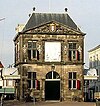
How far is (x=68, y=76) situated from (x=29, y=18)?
10.4 meters

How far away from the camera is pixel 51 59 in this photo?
60.2 metres

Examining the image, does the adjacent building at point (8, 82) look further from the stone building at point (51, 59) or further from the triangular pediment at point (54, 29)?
the triangular pediment at point (54, 29)

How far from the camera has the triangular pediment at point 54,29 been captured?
59781 mm

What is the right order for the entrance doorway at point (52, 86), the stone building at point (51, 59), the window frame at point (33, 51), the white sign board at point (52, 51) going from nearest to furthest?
1. the stone building at point (51, 59)
2. the window frame at point (33, 51)
3. the white sign board at point (52, 51)
4. the entrance doorway at point (52, 86)

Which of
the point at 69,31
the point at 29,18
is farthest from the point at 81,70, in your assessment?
the point at 29,18

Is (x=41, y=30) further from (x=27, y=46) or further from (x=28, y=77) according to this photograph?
(x=28, y=77)

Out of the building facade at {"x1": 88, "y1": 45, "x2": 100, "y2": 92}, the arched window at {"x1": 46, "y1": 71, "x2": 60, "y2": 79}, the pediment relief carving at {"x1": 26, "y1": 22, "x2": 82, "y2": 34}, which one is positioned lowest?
the arched window at {"x1": 46, "y1": 71, "x2": 60, "y2": 79}

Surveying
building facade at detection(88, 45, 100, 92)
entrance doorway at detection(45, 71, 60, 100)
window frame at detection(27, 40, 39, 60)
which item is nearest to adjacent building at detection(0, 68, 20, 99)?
window frame at detection(27, 40, 39, 60)

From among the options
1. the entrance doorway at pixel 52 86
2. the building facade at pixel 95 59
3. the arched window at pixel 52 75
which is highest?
the building facade at pixel 95 59

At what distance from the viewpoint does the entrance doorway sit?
60.1 metres

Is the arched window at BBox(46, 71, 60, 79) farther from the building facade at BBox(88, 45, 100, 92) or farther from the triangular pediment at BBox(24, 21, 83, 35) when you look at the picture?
the building facade at BBox(88, 45, 100, 92)

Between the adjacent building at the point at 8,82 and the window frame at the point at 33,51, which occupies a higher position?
the window frame at the point at 33,51

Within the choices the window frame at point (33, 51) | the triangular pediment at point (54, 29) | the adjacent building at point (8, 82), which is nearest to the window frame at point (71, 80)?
the window frame at point (33, 51)

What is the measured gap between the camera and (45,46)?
5988 centimetres
